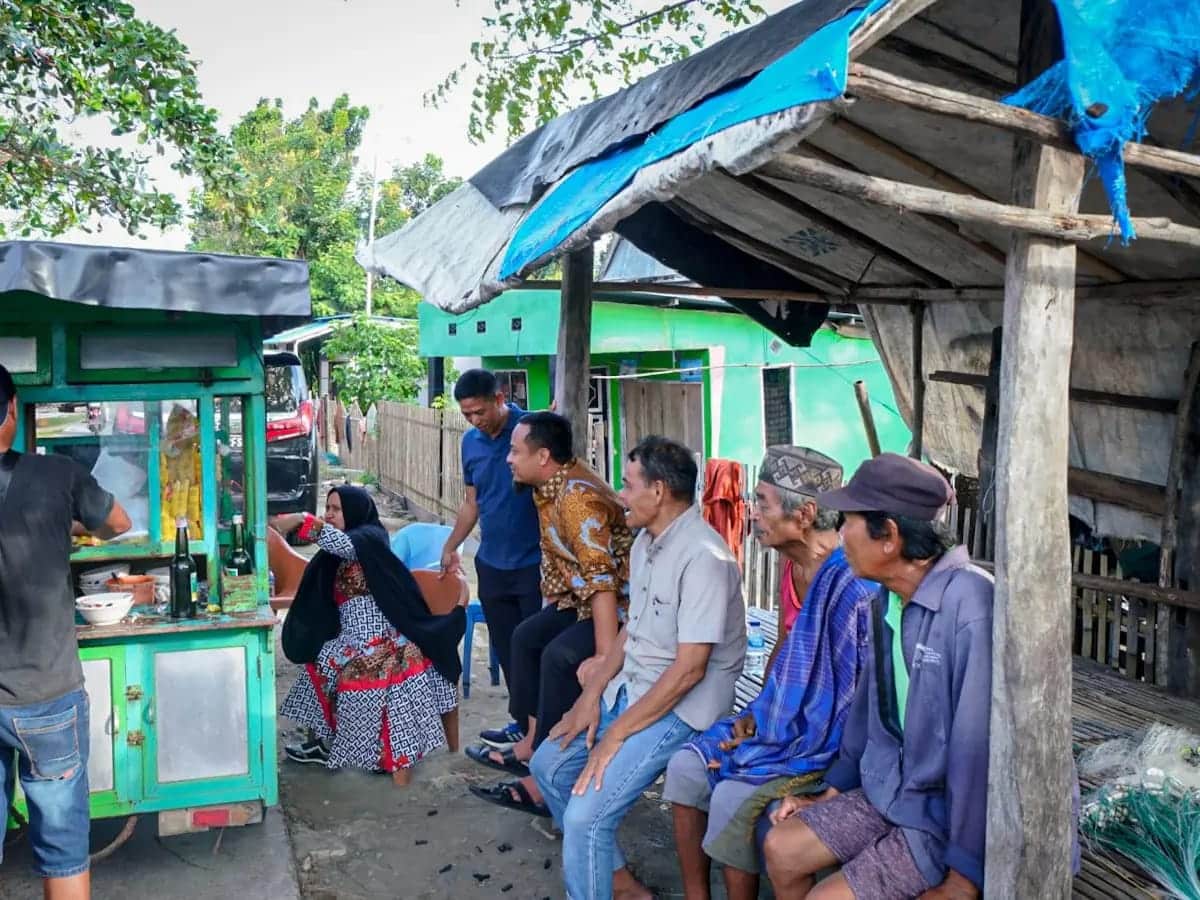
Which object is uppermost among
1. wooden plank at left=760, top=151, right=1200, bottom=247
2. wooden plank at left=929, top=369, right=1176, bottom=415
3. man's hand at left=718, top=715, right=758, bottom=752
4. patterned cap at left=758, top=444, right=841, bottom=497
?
wooden plank at left=760, top=151, right=1200, bottom=247

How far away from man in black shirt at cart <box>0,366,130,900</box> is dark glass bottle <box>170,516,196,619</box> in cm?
82

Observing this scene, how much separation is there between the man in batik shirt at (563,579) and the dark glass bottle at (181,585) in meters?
1.39

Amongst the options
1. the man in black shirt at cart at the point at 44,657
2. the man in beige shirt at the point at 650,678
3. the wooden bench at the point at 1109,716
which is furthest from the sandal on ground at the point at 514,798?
the man in black shirt at cart at the point at 44,657

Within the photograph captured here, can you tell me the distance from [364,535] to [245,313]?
134cm

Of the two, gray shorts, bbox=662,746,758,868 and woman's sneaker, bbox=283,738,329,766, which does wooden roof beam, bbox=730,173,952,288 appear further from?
woman's sneaker, bbox=283,738,329,766

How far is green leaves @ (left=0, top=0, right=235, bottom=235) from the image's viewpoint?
24.0 ft

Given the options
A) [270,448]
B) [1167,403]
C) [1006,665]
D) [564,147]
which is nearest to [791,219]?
[564,147]

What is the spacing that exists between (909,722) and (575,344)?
9.86 feet

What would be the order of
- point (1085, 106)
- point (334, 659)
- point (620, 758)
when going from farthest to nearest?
point (334, 659) < point (620, 758) < point (1085, 106)

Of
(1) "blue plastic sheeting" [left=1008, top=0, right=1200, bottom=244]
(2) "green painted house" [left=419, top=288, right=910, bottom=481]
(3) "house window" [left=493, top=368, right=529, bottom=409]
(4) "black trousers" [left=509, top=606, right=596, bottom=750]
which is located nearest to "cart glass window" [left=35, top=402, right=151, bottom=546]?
(4) "black trousers" [left=509, top=606, right=596, bottom=750]

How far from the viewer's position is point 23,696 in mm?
3311

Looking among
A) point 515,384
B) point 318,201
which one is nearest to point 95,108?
point 515,384

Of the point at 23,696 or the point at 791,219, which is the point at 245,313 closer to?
the point at 23,696

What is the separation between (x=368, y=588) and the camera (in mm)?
5070
